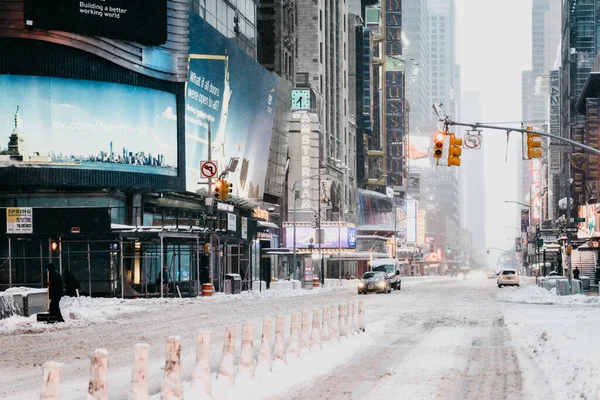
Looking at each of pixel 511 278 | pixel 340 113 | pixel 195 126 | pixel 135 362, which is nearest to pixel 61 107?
pixel 195 126

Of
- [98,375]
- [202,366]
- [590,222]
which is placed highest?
[590,222]

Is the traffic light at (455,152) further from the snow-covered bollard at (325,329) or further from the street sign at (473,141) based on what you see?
the snow-covered bollard at (325,329)

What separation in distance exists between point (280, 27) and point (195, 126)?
3682 cm

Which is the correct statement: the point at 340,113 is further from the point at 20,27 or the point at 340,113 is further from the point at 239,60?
the point at 20,27

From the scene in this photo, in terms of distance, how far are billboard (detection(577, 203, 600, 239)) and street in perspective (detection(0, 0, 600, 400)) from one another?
0.96m

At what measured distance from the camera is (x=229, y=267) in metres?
76.7

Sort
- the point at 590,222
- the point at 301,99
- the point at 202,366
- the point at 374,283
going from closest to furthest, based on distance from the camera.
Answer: the point at 202,366 → the point at 374,283 → the point at 590,222 → the point at 301,99

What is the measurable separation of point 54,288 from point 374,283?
1425 inches

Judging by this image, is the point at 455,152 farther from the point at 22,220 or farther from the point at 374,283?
the point at 374,283

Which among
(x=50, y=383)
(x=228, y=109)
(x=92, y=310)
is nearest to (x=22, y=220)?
(x=92, y=310)

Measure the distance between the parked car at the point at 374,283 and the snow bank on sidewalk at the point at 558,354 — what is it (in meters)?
29.0

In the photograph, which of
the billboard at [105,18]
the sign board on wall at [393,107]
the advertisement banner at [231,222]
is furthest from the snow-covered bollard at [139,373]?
the sign board on wall at [393,107]

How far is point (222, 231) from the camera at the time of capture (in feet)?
206

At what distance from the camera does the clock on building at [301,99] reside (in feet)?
364
